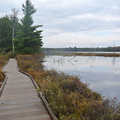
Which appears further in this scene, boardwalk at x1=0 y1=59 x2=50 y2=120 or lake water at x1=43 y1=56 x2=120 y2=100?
lake water at x1=43 y1=56 x2=120 y2=100

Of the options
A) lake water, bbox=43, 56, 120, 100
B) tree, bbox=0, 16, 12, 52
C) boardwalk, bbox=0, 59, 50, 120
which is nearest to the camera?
boardwalk, bbox=0, 59, 50, 120

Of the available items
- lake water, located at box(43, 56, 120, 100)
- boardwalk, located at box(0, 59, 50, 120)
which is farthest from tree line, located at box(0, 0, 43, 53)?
boardwalk, located at box(0, 59, 50, 120)

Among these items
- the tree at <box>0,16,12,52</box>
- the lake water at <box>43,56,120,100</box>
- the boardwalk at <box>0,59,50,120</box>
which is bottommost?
the lake water at <box>43,56,120,100</box>

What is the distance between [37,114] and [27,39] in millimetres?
24625

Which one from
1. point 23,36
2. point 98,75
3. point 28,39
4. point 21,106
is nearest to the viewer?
point 21,106

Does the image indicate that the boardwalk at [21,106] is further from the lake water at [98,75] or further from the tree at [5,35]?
the tree at [5,35]

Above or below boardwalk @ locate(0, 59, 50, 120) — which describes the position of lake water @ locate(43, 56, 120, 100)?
below

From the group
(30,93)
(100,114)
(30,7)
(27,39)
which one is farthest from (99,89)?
(30,7)

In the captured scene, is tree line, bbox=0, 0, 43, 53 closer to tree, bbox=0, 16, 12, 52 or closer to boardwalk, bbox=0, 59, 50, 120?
tree, bbox=0, 16, 12, 52

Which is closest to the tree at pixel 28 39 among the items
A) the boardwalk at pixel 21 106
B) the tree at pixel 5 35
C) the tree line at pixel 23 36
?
the tree line at pixel 23 36

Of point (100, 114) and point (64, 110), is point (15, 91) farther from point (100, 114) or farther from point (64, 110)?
point (100, 114)

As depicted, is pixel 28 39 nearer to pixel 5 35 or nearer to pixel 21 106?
pixel 5 35

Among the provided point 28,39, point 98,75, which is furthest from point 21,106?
point 28,39

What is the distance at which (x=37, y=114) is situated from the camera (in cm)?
385
